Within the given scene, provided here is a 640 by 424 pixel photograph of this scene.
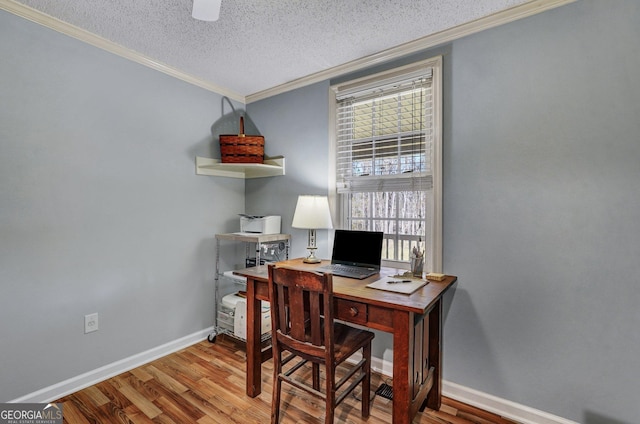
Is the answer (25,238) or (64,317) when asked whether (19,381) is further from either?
(25,238)

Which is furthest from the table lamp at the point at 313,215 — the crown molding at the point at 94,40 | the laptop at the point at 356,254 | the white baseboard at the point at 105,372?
the crown molding at the point at 94,40

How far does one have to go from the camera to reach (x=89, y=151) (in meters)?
2.07

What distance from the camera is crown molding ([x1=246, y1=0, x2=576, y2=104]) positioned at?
5.57ft

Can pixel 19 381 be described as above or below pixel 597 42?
below

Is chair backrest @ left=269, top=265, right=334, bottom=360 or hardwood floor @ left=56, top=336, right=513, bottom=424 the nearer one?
chair backrest @ left=269, top=265, right=334, bottom=360

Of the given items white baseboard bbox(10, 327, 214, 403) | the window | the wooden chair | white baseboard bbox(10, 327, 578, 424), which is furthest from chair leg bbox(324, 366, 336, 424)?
white baseboard bbox(10, 327, 214, 403)

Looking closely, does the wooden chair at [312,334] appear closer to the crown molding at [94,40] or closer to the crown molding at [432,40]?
the crown molding at [432,40]

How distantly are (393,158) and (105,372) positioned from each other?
2.67 metres

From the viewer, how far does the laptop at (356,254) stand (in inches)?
79.7

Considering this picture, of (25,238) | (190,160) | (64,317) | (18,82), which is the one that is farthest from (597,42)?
(64,317)

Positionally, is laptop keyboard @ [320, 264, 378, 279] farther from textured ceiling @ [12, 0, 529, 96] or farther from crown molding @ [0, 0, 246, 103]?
crown molding @ [0, 0, 246, 103]

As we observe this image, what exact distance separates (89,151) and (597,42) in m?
3.19

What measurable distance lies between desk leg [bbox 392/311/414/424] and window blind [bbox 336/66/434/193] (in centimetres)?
104

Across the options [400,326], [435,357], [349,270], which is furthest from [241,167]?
[435,357]
